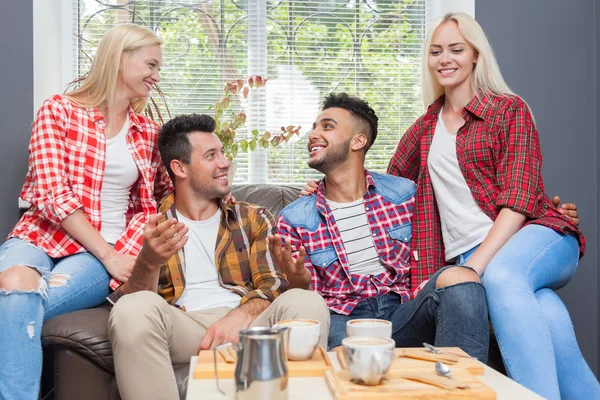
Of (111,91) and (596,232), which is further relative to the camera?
(596,232)

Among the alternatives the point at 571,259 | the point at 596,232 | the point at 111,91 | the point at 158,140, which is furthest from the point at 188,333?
the point at 596,232

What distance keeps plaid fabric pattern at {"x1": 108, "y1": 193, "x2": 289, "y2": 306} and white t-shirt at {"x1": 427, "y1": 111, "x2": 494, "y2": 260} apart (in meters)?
0.64

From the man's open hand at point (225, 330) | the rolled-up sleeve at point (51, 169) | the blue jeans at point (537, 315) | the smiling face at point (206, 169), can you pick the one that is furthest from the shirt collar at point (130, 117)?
the blue jeans at point (537, 315)

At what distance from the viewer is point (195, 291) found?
2.27 meters

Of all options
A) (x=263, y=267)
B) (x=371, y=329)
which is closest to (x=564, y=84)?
(x=263, y=267)

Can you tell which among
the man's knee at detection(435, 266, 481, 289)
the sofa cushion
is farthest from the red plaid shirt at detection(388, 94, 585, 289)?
the sofa cushion

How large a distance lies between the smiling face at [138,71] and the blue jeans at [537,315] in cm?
146

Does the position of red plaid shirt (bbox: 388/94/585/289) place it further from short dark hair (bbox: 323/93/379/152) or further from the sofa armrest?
the sofa armrest

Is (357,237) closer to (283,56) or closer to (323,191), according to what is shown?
(323,191)

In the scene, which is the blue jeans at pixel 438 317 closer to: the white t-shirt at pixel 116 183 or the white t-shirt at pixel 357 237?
the white t-shirt at pixel 357 237

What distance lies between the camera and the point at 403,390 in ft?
4.02

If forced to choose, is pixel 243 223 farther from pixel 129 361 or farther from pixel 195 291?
pixel 129 361

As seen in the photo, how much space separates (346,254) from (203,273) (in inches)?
20.6

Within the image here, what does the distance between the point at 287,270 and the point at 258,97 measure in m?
1.67
